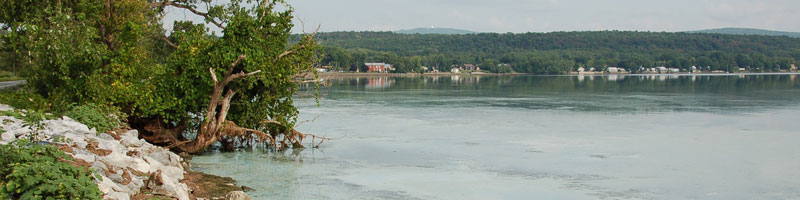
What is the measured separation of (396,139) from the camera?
2284 centimetres

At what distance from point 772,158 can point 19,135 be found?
1714 cm

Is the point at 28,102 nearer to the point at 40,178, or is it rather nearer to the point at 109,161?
the point at 109,161

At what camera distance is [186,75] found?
18.5 meters

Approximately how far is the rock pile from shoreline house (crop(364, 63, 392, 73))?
471 feet

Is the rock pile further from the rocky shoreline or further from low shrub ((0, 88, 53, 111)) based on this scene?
low shrub ((0, 88, 53, 111))

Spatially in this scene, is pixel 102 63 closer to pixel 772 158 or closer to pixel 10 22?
pixel 10 22

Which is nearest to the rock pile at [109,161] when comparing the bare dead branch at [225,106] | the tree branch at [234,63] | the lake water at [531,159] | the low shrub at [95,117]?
the low shrub at [95,117]

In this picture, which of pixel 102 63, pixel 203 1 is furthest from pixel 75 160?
pixel 203 1

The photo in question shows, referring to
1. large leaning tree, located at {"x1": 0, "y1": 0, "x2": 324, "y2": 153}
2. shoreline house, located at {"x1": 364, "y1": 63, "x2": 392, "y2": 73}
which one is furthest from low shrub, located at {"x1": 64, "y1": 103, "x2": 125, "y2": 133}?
shoreline house, located at {"x1": 364, "y1": 63, "x2": 392, "y2": 73}

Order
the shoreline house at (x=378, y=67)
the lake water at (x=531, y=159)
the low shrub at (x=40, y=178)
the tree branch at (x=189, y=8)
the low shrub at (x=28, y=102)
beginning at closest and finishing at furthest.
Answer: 1. the low shrub at (x=40, y=178)
2. the lake water at (x=531, y=159)
3. the low shrub at (x=28, y=102)
4. the tree branch at (x=189, y=8)
5. the shoreline house at (x=378, y=67)

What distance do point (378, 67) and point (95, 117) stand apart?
144 metres

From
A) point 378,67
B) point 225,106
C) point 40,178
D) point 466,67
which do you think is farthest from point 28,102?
point 466,67

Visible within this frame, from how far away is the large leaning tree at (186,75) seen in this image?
59.2 feet

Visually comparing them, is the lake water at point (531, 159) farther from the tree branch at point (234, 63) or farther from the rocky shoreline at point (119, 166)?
the tree branch at point (234, 63)
